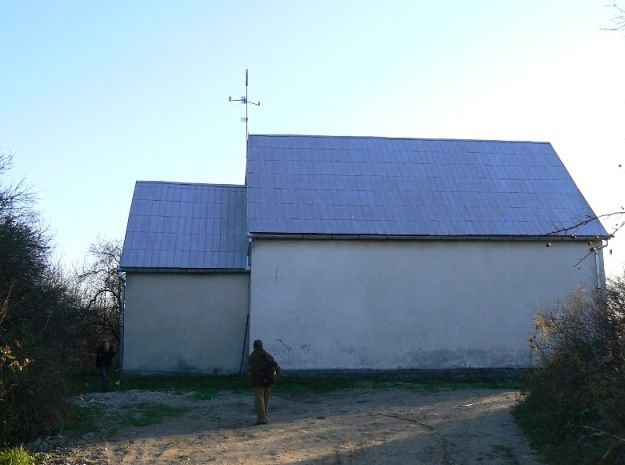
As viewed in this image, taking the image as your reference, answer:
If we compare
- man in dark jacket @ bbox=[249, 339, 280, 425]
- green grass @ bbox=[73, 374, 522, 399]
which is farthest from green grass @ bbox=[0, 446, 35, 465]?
green grass @ bbox=[73, 374, 522, 399]

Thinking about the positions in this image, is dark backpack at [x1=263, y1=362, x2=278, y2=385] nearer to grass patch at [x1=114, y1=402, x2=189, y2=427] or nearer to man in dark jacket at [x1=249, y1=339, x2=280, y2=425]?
man in dark jacket at [x1=249, y1=339, x2=280, y2=425]

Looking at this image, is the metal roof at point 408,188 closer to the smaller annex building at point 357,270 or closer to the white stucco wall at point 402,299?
the smaller annex building at point 357,270

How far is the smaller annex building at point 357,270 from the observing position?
65.9ft

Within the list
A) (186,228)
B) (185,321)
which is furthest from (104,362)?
(186,228)

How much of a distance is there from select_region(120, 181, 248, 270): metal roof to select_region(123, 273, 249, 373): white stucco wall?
467 mm

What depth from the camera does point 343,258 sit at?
805 inches

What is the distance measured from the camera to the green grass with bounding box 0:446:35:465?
31.3 ft

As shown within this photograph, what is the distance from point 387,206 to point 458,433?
1098cm

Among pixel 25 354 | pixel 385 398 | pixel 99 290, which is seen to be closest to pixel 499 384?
pixel 385 398

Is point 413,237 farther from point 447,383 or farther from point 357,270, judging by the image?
point 447,383

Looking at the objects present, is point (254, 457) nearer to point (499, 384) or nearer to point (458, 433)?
point (458, 433)

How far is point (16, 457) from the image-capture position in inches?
380

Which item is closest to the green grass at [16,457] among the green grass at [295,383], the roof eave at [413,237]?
the green grass at [295,383]

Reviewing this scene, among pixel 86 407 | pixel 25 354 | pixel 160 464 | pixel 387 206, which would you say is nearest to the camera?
pixel 160 464
